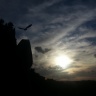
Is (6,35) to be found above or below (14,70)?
above

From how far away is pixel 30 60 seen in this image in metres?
77.1

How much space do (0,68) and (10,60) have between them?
489cm

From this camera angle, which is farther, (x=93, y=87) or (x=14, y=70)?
(x=93, y=87)

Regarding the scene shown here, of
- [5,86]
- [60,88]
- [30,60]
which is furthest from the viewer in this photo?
[60,88]

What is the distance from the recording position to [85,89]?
299ft

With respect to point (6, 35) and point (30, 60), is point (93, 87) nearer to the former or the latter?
point (30, 60)

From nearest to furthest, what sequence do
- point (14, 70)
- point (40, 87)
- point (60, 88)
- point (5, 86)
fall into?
point (5, 86) → point (14, 70) → point (40, 87) → point (60, 88)

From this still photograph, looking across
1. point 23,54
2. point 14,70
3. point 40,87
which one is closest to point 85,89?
point 40,87

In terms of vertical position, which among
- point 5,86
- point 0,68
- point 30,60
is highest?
point 30,60

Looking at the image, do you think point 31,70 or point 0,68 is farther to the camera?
point 31,70

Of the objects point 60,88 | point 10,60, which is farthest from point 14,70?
point 60,88

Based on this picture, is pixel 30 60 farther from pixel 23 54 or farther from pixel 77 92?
pixel 77 92

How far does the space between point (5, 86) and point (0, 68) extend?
5.24m

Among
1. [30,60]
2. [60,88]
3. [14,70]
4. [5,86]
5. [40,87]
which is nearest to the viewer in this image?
[5,86]
